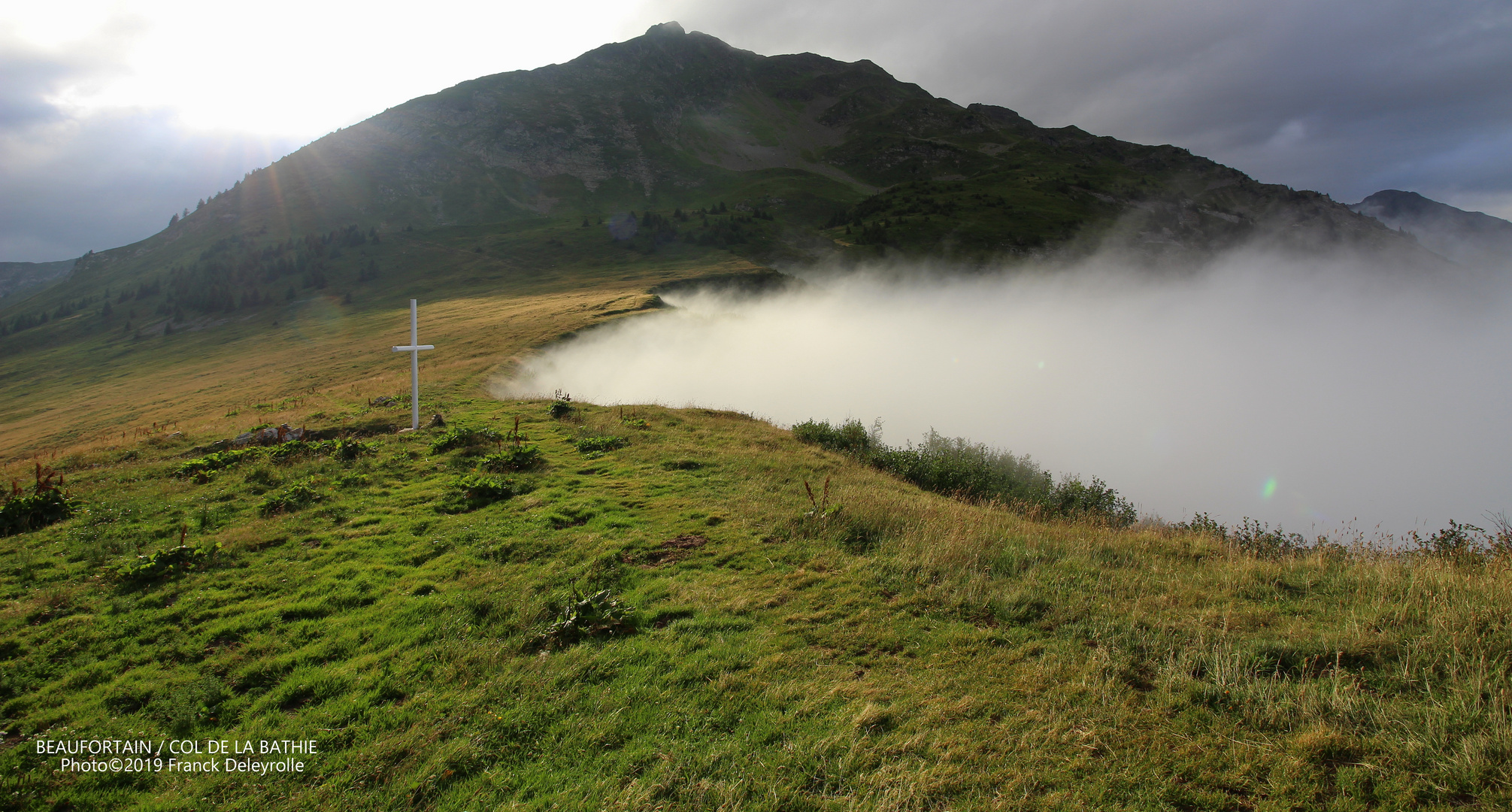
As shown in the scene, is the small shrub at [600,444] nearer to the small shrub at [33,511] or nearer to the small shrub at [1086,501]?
the small shrub at [33,511]

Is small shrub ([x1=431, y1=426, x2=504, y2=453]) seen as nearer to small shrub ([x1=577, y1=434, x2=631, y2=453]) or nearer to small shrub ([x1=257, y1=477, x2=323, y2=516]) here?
small shrub ([x1=577, y1=434, x2=631, y2=453])

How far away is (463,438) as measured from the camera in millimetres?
18188

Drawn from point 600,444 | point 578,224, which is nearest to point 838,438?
point 600,444

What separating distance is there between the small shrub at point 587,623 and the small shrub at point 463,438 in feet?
37.6

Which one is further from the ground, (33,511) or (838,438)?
(33,511)

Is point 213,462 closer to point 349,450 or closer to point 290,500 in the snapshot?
point 349,450

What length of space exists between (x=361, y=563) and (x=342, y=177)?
8544 inches

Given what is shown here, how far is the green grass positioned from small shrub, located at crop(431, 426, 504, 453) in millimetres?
5497

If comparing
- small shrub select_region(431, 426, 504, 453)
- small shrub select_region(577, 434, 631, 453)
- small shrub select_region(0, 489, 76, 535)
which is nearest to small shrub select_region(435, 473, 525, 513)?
small shrub select_region(431, 426, 504, 453)

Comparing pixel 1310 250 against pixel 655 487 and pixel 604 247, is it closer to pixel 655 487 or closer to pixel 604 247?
pixel 604 247

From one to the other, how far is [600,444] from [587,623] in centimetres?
1110

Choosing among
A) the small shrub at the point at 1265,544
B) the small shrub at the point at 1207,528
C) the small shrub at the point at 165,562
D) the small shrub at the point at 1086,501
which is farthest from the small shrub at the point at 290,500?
the small shrub at the point at 1086,501

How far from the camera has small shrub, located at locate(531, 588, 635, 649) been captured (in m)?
7.84

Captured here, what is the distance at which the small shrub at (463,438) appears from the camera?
58.2 ft
